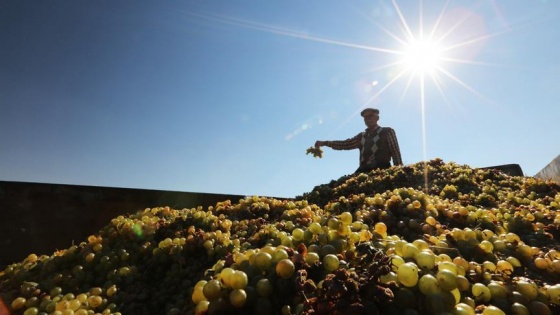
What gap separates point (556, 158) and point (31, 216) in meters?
10.0

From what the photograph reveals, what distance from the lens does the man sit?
8695 mm

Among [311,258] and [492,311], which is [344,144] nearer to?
[311,258]

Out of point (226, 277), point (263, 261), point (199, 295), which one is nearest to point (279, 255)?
point (263, 261)

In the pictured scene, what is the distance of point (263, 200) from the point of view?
13.9 feet

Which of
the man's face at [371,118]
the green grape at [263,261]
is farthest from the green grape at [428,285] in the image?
the man's face at [371,118]

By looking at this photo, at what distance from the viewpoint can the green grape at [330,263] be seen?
5.33ft

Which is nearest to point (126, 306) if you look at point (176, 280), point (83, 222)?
point (176, 280)

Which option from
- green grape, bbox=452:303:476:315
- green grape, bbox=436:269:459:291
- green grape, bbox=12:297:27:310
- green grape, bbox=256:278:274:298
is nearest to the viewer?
green grape, bbox=452:303:476:315

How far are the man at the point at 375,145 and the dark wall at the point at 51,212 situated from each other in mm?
5958

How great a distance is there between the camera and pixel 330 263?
1.64 meters

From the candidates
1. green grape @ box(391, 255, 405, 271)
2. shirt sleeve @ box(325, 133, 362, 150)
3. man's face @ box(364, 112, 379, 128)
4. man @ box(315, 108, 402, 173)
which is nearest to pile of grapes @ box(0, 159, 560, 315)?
green grape @ box(391, 255, 405, 271)

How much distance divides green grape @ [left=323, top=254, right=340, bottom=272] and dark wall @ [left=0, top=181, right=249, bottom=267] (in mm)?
4727

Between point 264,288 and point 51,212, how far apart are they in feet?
15.8

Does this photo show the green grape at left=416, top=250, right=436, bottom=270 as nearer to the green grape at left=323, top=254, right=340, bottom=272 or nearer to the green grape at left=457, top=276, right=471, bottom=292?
the green grape at left=457, top=276, right=471, bottom=292
